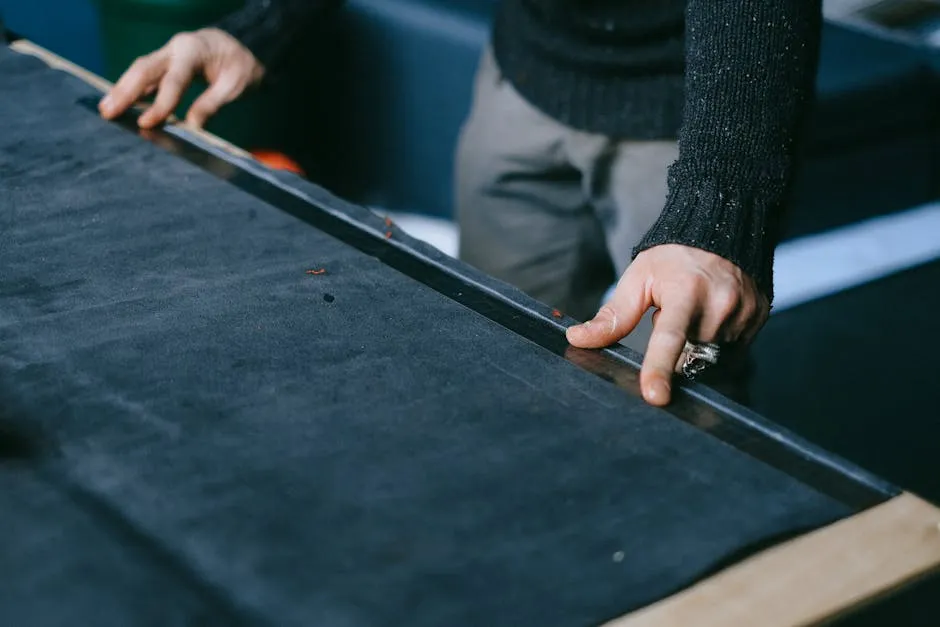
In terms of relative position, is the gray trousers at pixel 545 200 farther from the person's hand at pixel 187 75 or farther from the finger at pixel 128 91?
the finger at pixel 128 91

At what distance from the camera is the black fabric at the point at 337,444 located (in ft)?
1.76

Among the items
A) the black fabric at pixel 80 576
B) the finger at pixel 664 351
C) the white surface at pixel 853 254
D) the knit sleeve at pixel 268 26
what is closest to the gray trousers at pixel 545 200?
the knit sleeve at pixel 268 26

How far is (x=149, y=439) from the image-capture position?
637 millimetres

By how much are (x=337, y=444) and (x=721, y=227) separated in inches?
14.0

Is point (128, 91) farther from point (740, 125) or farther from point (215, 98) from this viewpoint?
point (740, 125)

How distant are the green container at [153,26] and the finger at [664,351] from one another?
1.49 meters

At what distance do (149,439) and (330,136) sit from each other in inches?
85.1

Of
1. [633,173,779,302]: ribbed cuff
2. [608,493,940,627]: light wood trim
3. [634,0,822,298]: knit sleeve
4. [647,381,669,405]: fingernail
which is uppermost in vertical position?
[634,0,822,298]: knit sleeve

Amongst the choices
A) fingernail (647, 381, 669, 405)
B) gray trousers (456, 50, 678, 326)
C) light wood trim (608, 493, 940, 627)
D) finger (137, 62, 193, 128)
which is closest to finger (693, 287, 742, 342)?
fingernail (647, 381, 669, 405)

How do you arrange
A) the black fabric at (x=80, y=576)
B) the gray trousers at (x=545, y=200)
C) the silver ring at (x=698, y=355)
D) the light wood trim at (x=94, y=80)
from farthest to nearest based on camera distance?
the gray trousers at (x=545, y=200), the light wood trim at (x=94, y=80), the silver ring at (x=698, y=355), the black fabric at (x=80, y=576)

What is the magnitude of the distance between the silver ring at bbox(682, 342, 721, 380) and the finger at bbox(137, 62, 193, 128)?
0.64 m

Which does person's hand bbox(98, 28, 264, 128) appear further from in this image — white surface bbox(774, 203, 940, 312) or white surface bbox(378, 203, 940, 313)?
white surface bbox(774, 203, 940, 312)

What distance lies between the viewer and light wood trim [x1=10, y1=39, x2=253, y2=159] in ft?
3.72

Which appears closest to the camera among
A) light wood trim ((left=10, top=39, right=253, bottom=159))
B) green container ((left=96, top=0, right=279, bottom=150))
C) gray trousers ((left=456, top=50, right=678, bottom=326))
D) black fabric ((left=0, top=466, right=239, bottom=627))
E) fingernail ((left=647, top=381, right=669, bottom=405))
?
black fabric ((left=0, top=466, right=239, bottom=627))
